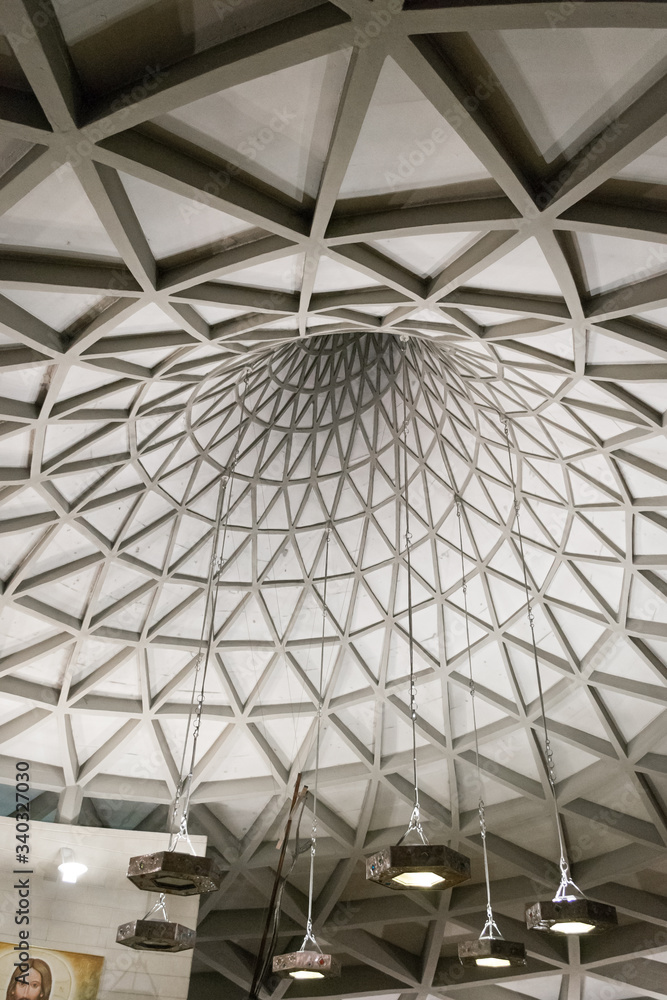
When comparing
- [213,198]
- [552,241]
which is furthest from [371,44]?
[552,241]

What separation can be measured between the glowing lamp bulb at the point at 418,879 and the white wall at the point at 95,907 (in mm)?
14657

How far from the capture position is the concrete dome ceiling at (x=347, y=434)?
902 cm

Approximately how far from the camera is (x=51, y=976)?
72.2 feet

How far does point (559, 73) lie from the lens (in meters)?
9.03

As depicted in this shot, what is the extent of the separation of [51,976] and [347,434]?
1770 centimetres

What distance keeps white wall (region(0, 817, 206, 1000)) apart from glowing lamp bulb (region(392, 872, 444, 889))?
48.1ft

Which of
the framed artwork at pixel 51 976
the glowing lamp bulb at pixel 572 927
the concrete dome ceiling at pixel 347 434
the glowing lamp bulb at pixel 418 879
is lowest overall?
the framed artwork at pixel 51 976

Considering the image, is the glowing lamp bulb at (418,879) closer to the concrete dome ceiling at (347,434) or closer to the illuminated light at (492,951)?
the illuminated light at (492,951)

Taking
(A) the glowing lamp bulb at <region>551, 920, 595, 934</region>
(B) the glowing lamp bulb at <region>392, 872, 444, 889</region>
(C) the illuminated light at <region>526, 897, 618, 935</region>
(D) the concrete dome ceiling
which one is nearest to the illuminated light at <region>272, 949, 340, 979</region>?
(B) the glowing lamp bulb at <region>392, 872, 444, 889</region>

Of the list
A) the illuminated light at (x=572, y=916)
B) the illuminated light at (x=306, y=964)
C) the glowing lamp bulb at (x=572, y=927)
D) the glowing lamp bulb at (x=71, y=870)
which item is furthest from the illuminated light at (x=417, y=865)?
the glowing lamp bulb at (x=71, y=870)

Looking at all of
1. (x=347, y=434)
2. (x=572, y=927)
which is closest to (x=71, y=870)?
(x=347, y=434)

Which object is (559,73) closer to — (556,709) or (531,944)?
(556,709)

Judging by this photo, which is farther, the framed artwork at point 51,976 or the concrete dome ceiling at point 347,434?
the framed artwork at point 51,976

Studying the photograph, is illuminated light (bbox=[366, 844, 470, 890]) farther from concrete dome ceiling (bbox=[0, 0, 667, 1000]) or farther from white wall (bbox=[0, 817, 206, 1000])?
white wall (bbox=[0, 817, 206, 1000])
